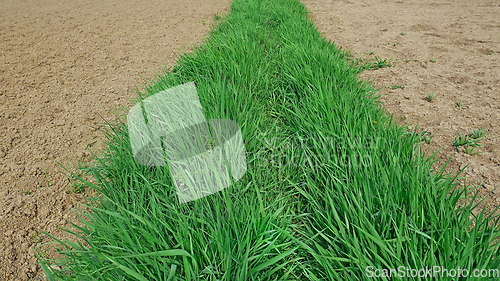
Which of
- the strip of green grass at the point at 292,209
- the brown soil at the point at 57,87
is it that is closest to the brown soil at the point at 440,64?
the strip of green grass at the point at 292,209

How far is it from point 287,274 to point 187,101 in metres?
1.03

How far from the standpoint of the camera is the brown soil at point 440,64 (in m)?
1.53

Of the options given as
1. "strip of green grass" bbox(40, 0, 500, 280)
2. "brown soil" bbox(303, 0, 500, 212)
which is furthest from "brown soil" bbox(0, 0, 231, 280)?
"brown soil" bbox(303, 0, 500, 212)

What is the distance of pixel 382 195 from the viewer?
1.01 metres

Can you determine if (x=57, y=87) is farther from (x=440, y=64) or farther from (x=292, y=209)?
(x=440, y=64)

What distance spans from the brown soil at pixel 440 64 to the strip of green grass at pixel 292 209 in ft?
0.97

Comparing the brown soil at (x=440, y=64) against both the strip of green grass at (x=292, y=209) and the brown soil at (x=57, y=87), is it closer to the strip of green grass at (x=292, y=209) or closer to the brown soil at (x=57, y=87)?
the strip of green grass at (x=292, y=209)

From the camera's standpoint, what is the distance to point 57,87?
2365mm

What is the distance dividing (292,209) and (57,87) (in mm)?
2221

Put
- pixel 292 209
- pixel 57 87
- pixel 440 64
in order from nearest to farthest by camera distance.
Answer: pixel 292 209 < pixel 57 87 < pixel 440 64

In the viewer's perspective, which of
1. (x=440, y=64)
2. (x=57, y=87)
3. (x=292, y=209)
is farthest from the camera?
(x=440, y=64)

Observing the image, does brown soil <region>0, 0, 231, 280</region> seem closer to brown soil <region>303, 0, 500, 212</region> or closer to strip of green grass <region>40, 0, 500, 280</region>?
strip of green grass <region>40, 0, 500, 280</region>

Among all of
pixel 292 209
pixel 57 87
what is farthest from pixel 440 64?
pixel 57 87

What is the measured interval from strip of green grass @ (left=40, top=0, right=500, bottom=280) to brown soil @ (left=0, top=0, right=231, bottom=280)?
0.22m
